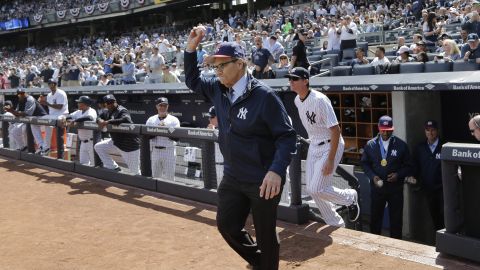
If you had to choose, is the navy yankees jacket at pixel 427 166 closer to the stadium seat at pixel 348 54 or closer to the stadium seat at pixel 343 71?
the stadium seat at pixel 343 71

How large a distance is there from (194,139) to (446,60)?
4690 millimetres

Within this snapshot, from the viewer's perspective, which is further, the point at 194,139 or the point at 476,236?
the point at 194,139

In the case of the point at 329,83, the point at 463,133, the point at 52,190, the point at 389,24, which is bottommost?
the point at 52,190

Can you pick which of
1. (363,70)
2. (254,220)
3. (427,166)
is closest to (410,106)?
(427,166)

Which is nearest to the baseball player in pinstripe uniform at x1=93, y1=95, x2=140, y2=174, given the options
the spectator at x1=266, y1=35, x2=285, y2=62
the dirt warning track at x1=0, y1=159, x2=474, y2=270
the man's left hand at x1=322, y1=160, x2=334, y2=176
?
the dirt warning track at x1=0, y1=159, x2=474, y2=270

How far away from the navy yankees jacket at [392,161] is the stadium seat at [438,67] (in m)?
2.67

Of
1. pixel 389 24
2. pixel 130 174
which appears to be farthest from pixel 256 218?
pixel 389 24

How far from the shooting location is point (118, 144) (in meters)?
8.00

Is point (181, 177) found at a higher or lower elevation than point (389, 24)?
lower

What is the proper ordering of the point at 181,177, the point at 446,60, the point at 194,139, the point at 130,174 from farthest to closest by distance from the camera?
the point at 446,60 → the point at 130,174 → the point at 181,177 → the point at 194,139

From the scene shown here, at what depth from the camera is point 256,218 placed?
3.37m

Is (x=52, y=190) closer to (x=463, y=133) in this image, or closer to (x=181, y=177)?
(x=181, y=177)

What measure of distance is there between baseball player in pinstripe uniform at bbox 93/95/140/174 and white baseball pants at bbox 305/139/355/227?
326 centimetres

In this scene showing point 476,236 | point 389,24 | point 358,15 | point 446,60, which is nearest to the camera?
point 476,236
